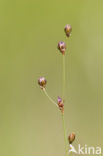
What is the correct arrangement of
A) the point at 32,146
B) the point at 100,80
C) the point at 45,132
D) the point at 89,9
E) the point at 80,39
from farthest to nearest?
the point at 89,9, the point at 80,39, the point at 100,80, the point at 45,132, the point at 32,146

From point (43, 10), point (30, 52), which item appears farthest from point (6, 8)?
point (30, 52)

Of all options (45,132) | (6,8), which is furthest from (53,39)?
(45,132)

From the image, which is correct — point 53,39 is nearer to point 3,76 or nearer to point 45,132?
point 3,76

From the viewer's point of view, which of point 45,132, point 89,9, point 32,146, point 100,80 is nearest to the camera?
point 32,146

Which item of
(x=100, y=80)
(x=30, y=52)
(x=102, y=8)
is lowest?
(x=100, y=80)

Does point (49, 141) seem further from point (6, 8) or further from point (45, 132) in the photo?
point (6, 8)

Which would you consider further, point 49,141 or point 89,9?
point 89,9

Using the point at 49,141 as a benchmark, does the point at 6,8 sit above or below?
above
